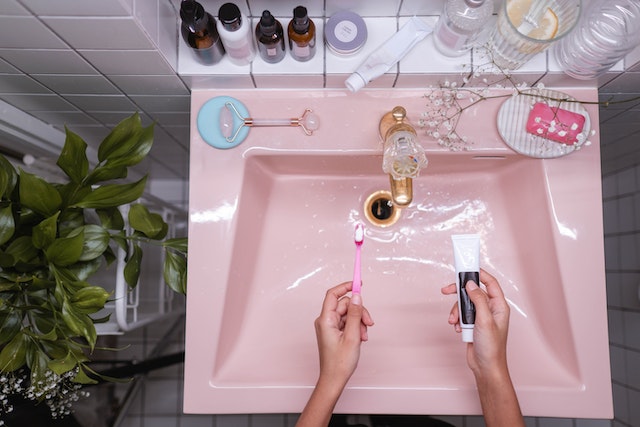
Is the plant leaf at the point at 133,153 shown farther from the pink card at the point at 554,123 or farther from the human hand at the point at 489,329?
the pink card at the point at 554,123

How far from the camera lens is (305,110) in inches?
32.6

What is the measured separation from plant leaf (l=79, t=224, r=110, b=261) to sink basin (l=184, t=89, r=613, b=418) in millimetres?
168

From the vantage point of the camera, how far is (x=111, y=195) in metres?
0.79

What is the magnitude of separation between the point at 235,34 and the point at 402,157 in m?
0.35

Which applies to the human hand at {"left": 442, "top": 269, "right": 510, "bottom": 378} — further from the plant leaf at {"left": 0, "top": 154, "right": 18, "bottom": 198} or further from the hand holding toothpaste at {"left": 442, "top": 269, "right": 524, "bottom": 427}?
the plant leaf at {"left": 0, "top": 154, "right": 18, "bottom": 198}

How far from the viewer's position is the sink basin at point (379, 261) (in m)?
0.78

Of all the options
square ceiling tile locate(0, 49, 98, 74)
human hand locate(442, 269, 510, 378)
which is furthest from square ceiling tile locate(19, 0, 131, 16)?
human hand locate(442, 269, 510, 378)

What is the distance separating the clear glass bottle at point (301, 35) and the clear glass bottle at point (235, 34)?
0.07 meters

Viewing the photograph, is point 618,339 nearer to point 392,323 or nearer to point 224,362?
point 392,323

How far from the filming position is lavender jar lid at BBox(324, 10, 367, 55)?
2.46 ft

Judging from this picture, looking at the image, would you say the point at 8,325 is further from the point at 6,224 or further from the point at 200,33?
the point at 200,33

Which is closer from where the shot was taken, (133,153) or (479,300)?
(479,300)

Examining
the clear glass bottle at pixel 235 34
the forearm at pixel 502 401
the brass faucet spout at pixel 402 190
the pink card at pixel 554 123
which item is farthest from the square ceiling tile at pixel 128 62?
the forearm at pixel 502 401

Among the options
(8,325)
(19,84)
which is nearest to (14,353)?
(8,325)
